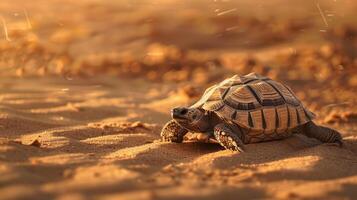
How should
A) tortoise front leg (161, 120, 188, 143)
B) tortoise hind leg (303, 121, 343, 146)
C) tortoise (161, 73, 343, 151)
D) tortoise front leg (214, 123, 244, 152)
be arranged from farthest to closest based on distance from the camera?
tortoise hind leg (303, 121, 343, 146), tortoise front leg (161, 120, 188, 143), tortoise (161, 73, 343, 151), tortoise front leg (214, 123, 244, 152)

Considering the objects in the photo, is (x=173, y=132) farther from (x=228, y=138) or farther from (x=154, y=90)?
(x=154, y=90)

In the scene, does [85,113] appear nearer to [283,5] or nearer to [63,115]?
[63,115]

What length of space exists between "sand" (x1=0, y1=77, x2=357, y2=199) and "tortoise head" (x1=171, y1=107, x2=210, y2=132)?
0.17 metres

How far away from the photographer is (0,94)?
798 centimetres

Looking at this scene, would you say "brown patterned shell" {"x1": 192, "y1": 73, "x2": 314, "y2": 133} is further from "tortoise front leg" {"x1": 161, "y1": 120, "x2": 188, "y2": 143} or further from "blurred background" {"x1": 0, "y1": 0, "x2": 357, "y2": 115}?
"blurred background" {"x1": 0, "y1": 0, "x2": 357, "y2": 115}

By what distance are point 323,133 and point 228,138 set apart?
110 centimetres

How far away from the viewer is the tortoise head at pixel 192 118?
4.99m

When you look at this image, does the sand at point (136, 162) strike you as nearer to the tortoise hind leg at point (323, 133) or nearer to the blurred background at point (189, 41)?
the tortoise hind leg at point (323, 133)

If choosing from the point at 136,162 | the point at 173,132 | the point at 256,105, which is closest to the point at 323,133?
the point at 256,105

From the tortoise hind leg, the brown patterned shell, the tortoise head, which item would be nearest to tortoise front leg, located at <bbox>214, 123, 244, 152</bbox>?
the brown patterned shell

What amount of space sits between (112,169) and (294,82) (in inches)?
227

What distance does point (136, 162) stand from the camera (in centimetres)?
405

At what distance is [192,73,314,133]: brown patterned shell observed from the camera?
4.95 meters

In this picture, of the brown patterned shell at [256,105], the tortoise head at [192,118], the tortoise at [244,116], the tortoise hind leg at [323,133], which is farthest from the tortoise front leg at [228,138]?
the tortoise hind leg at [323,133]
